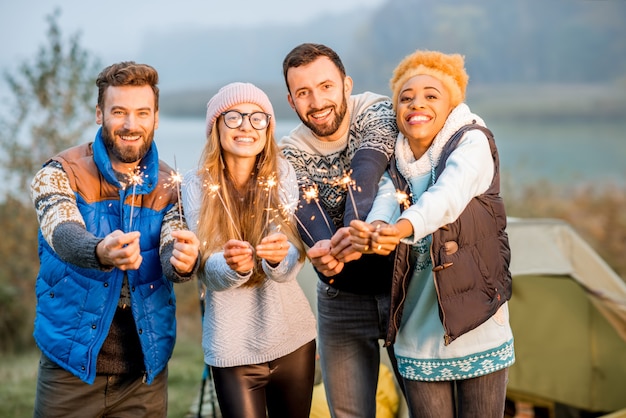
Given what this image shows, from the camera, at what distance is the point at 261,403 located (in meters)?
2.82

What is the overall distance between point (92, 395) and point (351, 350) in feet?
3.56

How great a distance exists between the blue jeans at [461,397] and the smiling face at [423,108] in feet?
2.85

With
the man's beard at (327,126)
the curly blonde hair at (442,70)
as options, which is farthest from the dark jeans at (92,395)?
the curly blonde hair at (442,70)

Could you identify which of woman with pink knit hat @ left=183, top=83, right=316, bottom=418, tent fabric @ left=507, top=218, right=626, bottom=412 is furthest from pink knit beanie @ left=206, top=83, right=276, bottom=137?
tent fabric @ left=507, top=218, right=626, bottom=412

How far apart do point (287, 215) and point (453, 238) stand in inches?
28.1

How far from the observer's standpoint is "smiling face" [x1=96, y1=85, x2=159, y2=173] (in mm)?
2834

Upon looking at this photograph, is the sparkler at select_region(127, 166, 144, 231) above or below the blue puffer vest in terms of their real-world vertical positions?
above

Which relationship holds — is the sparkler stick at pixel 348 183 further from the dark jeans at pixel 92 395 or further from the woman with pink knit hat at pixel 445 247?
the dark jeans at pixel 92 395

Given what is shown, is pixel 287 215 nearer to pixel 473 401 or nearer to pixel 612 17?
pixel 473 401

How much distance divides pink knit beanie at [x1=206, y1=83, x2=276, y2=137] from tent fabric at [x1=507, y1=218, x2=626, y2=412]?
2.47 meters

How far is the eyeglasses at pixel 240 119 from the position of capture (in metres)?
2.85

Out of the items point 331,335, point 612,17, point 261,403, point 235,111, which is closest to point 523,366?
point 331,335

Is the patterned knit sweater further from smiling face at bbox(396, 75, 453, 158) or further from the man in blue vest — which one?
the man in blue vest

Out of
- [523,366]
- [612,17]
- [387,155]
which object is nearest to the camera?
[387,155]
